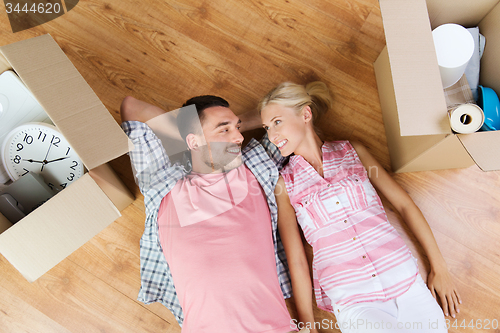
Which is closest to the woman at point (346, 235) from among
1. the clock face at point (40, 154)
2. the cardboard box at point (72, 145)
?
the cardboard box at point (72, 145)

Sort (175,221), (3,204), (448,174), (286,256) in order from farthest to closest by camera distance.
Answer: (448,174), (286,256), (175,221), (3,204)

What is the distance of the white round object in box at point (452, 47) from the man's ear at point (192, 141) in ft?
2.86

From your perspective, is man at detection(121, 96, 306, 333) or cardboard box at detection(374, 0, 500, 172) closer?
cardboard box at detection(374, 0, 500, 172)

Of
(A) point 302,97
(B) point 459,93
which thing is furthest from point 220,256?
(B) point 459,93

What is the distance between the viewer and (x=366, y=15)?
1.27 m

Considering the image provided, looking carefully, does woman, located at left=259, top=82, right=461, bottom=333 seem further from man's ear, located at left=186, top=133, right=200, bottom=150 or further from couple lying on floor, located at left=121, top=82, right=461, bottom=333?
man's ear, located at left=186, top=133, right=200, bottom=150

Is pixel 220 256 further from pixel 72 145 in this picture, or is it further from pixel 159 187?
pixel 72 145

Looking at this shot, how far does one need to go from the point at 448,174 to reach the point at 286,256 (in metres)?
0.78

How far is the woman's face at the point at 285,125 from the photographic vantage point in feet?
3.48

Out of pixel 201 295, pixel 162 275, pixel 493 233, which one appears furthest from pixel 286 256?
pixel 493 233

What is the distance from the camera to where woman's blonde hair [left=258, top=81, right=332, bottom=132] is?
1105 millimetres

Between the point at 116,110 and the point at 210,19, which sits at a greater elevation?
the point at 210,19

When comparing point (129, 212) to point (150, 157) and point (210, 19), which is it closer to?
point (150, 157)

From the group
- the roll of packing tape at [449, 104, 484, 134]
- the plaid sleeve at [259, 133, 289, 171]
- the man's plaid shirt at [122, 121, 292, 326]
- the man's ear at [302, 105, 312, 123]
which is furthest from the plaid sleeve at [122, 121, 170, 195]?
the roll of packing tape at [449, 104, 484, 134]
